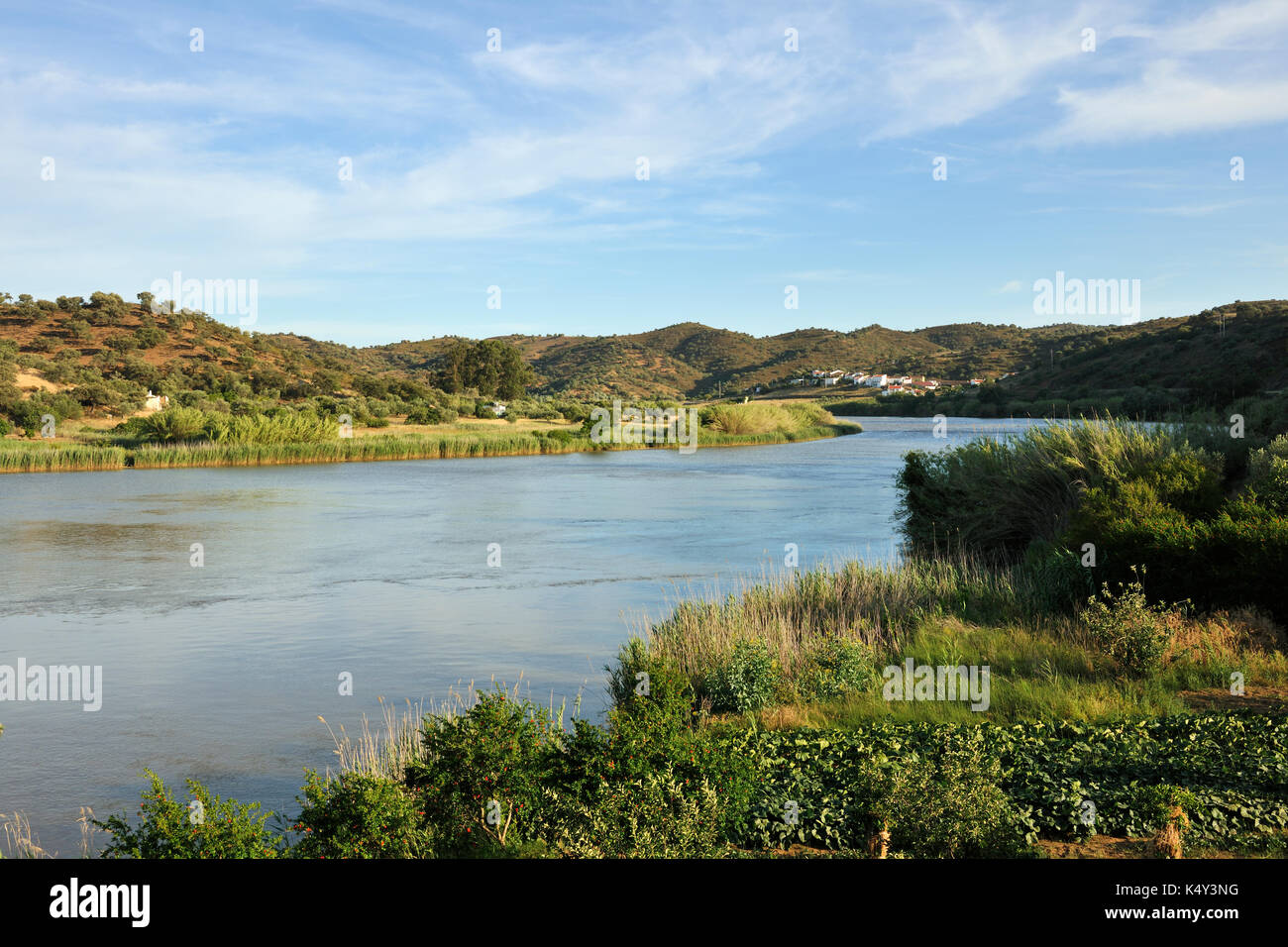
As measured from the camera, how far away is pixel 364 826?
17.7 ft

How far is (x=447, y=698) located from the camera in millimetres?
10578

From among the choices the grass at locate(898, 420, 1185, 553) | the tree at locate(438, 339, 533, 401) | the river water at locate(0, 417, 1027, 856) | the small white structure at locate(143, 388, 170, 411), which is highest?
the tree at locate(438, 339, 533, 401)

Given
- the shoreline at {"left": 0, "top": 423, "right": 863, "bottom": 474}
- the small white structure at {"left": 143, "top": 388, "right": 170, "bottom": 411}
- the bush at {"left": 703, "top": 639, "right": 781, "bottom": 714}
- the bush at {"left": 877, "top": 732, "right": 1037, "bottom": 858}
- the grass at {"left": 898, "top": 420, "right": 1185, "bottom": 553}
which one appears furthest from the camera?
the small white structure at {"left": 143, "top": 388, "right": 170, "bottom": 411}

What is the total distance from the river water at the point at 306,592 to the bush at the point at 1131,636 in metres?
5.15

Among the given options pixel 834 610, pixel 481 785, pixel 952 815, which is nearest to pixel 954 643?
pixel 834 610

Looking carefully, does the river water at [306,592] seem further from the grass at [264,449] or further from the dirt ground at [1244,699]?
the dirt ground at [1244,699]

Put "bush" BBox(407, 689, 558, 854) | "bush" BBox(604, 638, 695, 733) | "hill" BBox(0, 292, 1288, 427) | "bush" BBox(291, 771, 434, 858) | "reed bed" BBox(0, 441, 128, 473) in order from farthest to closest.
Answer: "hill" BBox(0, 292, 1288, 427) → "reed bed" BBox(0, 441, 128, 473) → "bush" BBox(604, 638, 695, 733) → "bush" BBox(407, 689, 558, 854) → "bush" BBox(291, 771, 434, 858)

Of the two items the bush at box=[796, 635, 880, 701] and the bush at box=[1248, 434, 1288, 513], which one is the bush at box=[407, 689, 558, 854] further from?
the bush at box=[1248, 434, 1288, 513]

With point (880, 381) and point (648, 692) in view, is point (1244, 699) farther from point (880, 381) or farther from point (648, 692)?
point (880, 381)

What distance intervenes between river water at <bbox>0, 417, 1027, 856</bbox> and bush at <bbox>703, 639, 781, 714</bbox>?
146cm

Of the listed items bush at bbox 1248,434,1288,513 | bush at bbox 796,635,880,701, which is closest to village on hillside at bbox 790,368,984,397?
bush at bbox 1248,434,1288,513

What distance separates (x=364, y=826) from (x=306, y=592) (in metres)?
12.8

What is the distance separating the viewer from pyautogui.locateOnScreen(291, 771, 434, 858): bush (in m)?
5.36
